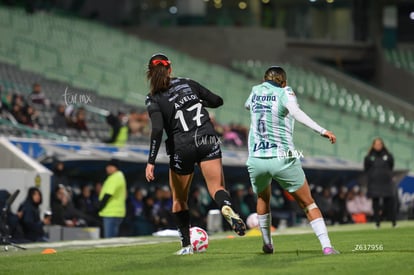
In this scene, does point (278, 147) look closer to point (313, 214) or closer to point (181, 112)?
point (313, 214)

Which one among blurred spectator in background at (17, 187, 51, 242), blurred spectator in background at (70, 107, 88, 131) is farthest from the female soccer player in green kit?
blurred spectator in background at (70, 107, 88, 131)

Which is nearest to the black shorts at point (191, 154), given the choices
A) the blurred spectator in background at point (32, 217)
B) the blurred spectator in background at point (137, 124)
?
the blurred spectator in background at point (32, 217)

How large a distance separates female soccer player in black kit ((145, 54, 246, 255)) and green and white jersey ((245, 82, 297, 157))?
0.49 m

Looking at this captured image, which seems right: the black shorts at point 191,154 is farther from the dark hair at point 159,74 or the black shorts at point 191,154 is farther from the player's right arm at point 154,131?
the dark hair at point 159,74

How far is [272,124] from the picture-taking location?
12.7 metres

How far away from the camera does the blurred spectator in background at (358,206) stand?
2979 cm

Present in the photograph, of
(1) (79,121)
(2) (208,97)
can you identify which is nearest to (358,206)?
(1) (79,121)

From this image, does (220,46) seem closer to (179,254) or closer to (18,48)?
(18,48)

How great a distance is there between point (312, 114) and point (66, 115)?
44.6ft

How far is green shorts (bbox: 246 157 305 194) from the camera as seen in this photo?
1250 centimetres

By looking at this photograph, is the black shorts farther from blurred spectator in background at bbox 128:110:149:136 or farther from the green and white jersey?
blurred spectator in background at bbox 128:110:149:136

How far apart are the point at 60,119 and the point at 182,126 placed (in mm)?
14704

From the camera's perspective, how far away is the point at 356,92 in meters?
46.5

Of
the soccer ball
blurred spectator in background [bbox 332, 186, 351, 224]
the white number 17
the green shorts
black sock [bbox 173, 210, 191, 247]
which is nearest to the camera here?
the green shorts
